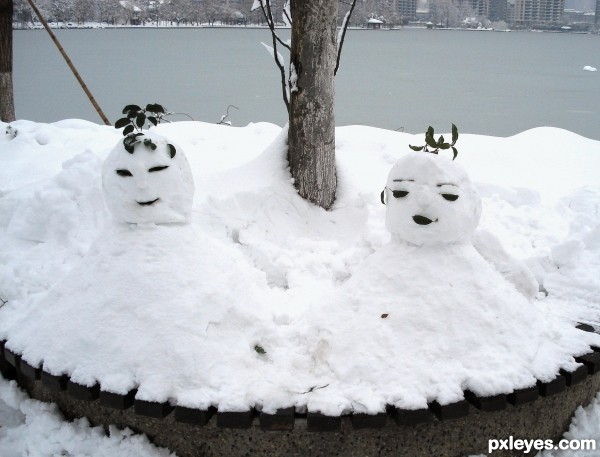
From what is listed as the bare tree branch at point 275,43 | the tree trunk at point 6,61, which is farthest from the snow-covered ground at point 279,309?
the tree trunk at point 6,61

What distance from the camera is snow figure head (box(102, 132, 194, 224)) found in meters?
2.38

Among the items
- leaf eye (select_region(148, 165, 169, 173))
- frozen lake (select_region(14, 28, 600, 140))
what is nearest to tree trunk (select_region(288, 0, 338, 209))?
leaf eye (select_region(148, 165, 169, 173))

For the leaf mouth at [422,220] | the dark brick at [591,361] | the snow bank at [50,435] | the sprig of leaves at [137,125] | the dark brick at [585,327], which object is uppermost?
the sprig of leaves at [137,125]

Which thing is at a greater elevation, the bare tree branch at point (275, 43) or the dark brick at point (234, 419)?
the bare tree branch at point (275, 43)

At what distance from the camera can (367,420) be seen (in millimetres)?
1970

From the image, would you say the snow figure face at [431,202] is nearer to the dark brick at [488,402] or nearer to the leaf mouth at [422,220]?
the leaf mouth at [422,220]

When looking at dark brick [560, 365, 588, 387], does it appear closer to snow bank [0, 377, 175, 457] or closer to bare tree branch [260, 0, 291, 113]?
snow bank [0, 377, 175, 457]

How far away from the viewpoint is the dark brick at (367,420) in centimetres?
197

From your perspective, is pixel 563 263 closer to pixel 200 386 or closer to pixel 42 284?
pixel 200 386

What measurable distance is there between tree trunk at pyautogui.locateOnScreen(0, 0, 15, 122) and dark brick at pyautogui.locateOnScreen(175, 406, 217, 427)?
575cm

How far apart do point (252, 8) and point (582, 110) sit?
333 inches

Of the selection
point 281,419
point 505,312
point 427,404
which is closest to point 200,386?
point 281,419

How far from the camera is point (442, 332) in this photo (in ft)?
7.17

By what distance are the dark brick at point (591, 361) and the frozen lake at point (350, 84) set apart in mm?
5807
